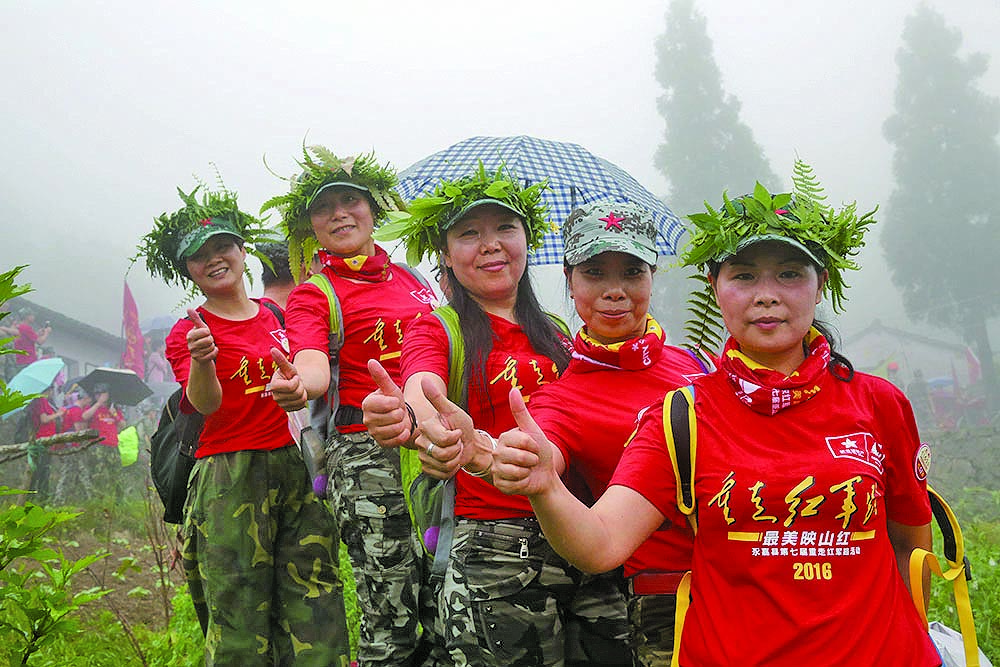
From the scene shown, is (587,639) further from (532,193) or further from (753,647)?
(532,193)

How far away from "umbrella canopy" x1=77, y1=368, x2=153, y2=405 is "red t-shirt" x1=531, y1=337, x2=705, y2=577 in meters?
13.6

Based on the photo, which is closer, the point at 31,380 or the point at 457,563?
the point at 457,563

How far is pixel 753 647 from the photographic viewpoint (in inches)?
70.4

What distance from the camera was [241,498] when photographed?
3.86 metres

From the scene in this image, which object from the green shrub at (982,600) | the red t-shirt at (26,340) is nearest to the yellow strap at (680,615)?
the green shrub at (982,600)

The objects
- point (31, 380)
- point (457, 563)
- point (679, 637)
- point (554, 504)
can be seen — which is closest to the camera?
point (554, 504)

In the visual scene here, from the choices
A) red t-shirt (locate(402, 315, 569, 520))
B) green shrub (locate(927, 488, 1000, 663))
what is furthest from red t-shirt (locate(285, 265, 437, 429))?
green shrub (locate(927, 488, 1000, 663))

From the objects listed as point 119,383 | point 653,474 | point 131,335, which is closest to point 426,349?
point 653,474

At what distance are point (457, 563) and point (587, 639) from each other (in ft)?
1.60

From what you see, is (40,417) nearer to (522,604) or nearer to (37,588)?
(37,588)

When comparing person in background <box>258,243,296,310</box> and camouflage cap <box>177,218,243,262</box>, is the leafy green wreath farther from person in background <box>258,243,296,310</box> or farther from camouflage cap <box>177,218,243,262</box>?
person in background <box>258,243,296,310</box>

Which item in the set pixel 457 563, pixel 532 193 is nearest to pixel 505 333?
pixel 532 193

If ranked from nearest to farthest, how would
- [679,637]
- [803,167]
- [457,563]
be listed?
1. [679,637]
2. [803,167]
3. [457,563]

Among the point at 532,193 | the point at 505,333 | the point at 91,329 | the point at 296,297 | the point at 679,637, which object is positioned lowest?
the point at 679,637
